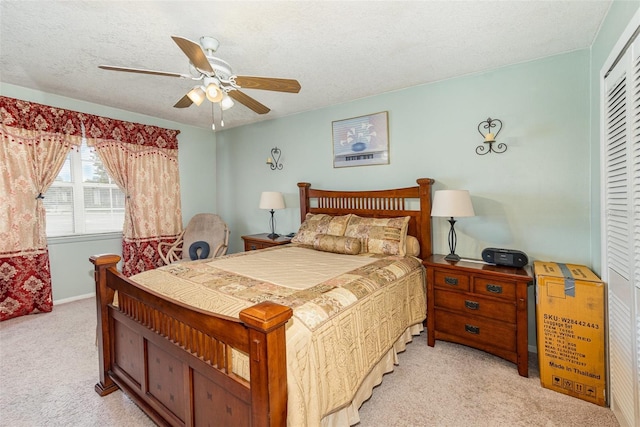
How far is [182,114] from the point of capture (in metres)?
4.18

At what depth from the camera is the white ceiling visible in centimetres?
185

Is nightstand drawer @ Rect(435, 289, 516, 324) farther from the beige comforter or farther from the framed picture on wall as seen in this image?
the framed picture on wall

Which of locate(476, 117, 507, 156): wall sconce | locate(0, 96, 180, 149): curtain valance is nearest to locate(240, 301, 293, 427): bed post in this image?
locate(476, 117, 507, 156): wall sconce

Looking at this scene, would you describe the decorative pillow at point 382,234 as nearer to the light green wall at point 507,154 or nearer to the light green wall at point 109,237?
the light green wall at point 507,154

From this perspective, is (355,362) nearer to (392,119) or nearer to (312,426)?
(312,426)

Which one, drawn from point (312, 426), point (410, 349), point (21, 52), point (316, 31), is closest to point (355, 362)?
point (312, 426)

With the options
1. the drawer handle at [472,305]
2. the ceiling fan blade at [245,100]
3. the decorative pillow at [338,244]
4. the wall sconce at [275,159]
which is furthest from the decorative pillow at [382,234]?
the wall sconce at [275,159]

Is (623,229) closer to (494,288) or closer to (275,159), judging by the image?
(494,288)

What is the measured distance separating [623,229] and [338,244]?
205cm

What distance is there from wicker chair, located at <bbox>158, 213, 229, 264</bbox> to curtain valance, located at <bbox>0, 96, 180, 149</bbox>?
128 centimetres

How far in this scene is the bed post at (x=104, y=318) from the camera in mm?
1997

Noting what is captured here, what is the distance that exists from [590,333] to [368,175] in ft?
7.80

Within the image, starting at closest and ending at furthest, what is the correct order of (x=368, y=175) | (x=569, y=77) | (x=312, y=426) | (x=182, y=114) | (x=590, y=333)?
(x=312, y=426) → (x=590, y=333) → (x=569, y=77) → (x=368, y=175) → (x=182, y=114)

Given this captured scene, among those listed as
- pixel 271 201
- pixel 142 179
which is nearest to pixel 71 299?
pixel 142 179
